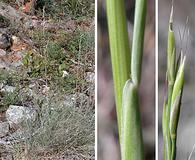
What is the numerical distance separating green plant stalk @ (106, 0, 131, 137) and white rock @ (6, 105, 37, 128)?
0.27 m

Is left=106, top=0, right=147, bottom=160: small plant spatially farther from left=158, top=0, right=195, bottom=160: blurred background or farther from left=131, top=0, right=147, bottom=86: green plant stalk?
left=158, top=0, right=195, bottom=160: blurred background

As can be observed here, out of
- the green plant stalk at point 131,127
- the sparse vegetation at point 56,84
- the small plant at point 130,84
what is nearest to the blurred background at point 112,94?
the sparse vegetation at point 56,84

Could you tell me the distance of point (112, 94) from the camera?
1.47m

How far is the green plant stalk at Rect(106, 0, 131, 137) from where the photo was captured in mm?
1243

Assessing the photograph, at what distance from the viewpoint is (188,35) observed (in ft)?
5.30

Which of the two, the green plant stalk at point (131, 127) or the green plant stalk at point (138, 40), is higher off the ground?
the green plant stalk at point (138, 40)

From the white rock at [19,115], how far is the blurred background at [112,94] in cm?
22

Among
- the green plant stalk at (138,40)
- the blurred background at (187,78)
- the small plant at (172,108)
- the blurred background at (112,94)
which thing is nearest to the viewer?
the green plant stalk at (138,40)

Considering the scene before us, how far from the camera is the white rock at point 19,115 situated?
1.34 meters

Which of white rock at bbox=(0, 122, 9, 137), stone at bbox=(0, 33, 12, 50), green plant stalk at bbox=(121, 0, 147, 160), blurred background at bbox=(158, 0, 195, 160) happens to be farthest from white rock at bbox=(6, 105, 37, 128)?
blurred background at bbox=(158, 0, 195, 160)

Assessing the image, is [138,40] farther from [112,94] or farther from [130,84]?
[112,94]

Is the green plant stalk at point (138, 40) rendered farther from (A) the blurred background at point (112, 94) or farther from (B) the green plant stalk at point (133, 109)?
(A) the blurred background at point (112, 94)

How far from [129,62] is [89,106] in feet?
0.88

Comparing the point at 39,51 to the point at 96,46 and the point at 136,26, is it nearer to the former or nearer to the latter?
the point at 96,46
